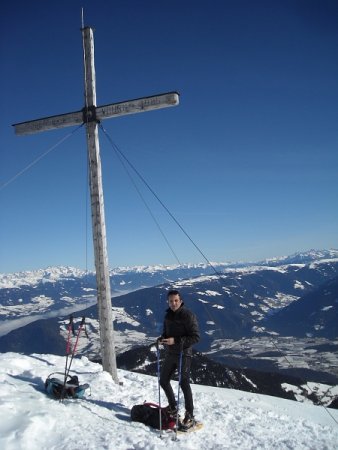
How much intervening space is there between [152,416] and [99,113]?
10.2m

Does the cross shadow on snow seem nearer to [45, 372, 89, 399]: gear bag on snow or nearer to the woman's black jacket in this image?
[45, 372, 89, 399]: gear bag on snow

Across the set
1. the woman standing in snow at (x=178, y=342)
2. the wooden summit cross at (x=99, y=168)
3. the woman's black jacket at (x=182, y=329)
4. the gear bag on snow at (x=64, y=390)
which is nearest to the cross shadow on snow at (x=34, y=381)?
the gear bag on snow at (x=64, y=390)

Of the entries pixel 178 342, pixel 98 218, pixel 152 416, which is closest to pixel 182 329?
pixel 178 342

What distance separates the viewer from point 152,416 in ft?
31.0

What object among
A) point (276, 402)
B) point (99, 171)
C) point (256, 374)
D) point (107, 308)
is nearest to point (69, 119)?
point (99, 171)

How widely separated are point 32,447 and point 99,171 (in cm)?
904

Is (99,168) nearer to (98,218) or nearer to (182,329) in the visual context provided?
(98,218)

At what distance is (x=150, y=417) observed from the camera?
9.46 m

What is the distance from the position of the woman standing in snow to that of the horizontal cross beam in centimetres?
691

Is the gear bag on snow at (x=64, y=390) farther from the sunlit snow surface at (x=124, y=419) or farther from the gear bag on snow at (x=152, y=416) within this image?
the gear bag on snow at (x=152, y=416)

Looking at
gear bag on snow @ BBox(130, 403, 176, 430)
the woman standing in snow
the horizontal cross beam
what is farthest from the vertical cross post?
the woman standing in snow

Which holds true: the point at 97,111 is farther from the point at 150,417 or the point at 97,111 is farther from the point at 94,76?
the point at 150,417

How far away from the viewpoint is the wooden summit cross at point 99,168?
1347 centimetres

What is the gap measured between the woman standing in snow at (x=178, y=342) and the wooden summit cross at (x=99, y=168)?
13.1ft
